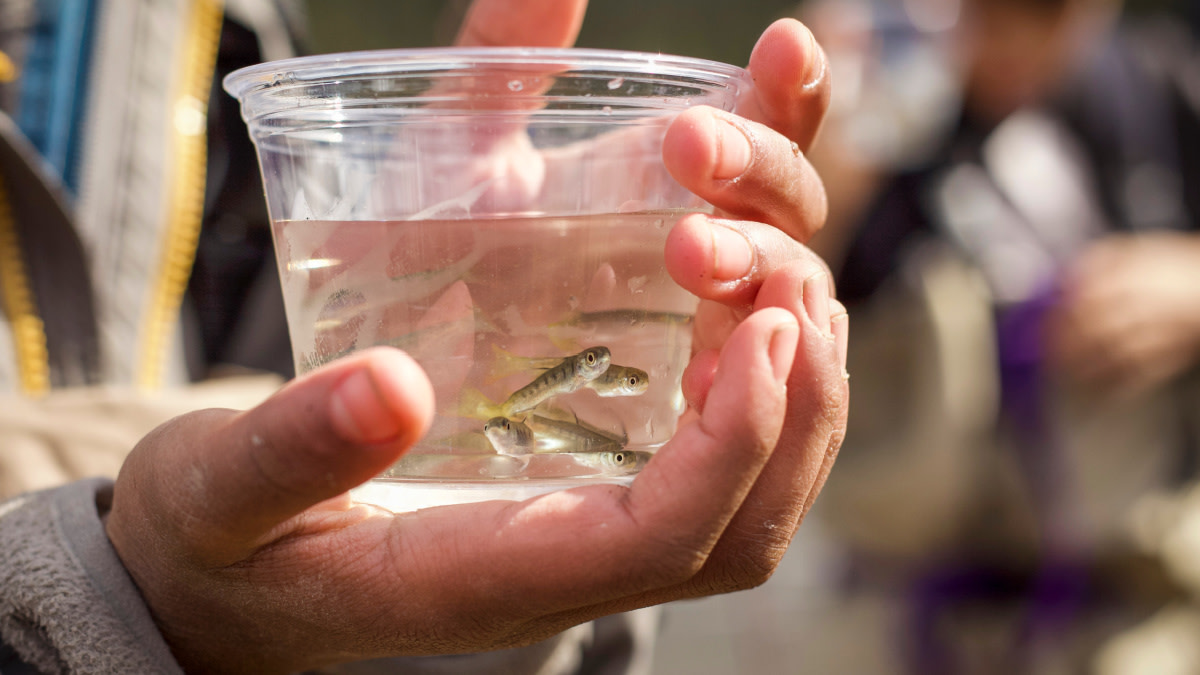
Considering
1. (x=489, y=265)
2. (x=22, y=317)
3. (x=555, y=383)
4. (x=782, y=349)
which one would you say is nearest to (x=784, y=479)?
(x=782, y=349)

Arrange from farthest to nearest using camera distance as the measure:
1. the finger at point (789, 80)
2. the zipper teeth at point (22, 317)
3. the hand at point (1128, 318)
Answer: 1. the hand at point (1128, 318)
2. the zipper teeth at point (22, 317)
3. the finger at point (789, 80)

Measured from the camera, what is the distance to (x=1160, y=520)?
3350 mm

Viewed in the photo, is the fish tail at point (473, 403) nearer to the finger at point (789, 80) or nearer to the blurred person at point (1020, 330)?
the finger at point (789, 80)

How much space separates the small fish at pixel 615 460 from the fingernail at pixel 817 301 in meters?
0.30

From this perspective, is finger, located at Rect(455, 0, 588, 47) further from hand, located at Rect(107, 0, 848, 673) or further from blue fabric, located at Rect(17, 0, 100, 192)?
blue fabric, located at Rect(17, 0, 100, 192)

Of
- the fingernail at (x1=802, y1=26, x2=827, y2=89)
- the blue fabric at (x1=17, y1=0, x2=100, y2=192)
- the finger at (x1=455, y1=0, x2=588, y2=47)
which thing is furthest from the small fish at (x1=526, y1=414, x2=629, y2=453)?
the blue fabric at (x1=17, y1=0, x2=100, y2=192)

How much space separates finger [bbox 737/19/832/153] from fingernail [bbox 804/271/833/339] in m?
0.29

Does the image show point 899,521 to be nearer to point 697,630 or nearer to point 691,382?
point 697,630

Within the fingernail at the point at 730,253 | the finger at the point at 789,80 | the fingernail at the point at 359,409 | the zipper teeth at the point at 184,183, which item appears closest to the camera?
the fingernail at the point at 359,409

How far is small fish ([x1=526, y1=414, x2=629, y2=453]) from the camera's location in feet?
3.30

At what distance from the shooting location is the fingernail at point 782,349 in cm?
84

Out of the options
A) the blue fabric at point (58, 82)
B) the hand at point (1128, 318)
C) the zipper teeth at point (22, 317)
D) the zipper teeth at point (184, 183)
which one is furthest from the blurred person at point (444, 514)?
the hand at point (1128, 318)

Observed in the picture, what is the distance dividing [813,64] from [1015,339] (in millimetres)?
2812

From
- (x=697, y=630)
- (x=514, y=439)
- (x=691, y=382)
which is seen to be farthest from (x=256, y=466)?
(x=697, y=630)
